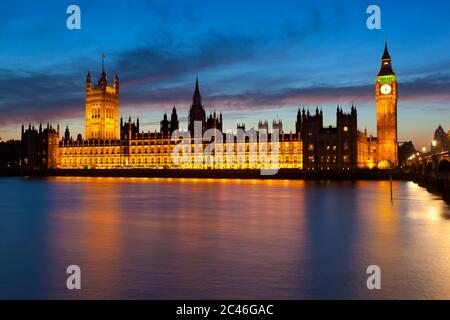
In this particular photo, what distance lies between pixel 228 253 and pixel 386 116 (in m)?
93.6

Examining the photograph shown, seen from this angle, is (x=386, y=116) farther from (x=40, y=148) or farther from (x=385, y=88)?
(x=40, y=148)

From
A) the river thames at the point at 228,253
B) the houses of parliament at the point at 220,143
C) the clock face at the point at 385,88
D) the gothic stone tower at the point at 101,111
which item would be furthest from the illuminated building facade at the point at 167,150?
the river thames at the point at 228,253

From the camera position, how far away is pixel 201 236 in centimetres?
2048

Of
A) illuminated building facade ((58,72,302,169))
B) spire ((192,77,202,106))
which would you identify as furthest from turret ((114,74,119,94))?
spire ((192,77,202,106))

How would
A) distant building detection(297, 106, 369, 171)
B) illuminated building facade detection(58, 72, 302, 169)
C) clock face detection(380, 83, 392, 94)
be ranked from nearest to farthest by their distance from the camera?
distant building detection(297, 106, 369, 171), illuminated building facade detection(58, 72, 302, 169), clock face detection(380, 83, 392, 94)

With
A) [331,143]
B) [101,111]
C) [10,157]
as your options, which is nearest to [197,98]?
[101,111]

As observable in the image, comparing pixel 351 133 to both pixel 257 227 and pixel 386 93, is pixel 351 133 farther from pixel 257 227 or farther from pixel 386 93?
pixel 257 227

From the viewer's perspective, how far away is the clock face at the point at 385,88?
104 meters

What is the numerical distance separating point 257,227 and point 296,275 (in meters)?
10.2

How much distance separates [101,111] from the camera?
128 metres

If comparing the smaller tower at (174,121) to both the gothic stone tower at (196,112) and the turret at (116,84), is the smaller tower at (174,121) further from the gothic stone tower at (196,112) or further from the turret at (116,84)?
the turret at (116,84)

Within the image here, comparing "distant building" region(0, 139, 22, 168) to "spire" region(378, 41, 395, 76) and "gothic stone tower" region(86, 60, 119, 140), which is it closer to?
"gothic stone tower" region(86, 60, 119, 140)

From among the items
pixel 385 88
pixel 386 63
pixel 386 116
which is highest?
pixel 386 63

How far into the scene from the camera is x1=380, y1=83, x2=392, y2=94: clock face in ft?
340
